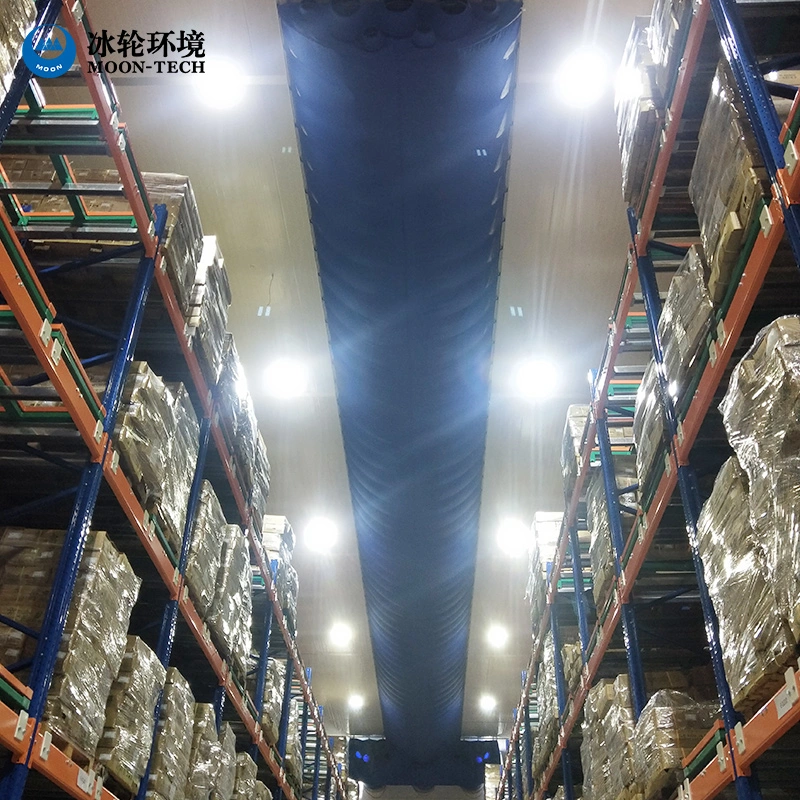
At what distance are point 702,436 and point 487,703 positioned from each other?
1481 centimetres

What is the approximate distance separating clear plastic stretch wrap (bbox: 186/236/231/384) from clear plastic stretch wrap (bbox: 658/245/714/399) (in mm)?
3359

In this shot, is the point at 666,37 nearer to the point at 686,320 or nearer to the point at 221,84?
the point at 686,320

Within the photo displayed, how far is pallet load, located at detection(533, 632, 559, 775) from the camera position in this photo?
8406 millimetres

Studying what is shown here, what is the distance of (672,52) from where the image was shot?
14.0 feet

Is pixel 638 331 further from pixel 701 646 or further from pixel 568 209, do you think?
pixel 701 646

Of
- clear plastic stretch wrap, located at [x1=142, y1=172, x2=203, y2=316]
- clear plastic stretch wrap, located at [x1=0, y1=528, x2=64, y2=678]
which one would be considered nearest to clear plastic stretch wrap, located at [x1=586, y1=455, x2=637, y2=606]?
clear plastic stretch wrap, located at [x1=142, y1=172, x2=203, y2=316]

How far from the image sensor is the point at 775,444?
2.91 meters

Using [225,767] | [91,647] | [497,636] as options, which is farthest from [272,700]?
[497,636]

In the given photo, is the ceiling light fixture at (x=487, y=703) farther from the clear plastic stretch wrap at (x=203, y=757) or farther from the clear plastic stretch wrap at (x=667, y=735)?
the clear plastic stretch wrap at (x=667, y=735)

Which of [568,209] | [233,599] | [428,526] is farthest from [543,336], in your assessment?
[233,599]

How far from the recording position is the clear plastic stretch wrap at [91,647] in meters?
3.62

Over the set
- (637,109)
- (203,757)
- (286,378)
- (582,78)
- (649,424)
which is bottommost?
(203,757)

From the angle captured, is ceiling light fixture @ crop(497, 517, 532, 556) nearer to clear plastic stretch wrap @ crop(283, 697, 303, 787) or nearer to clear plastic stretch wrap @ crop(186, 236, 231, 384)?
clear plastic stretch wrap @ crop(283, 697, 303, 787)

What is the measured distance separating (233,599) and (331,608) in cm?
807
